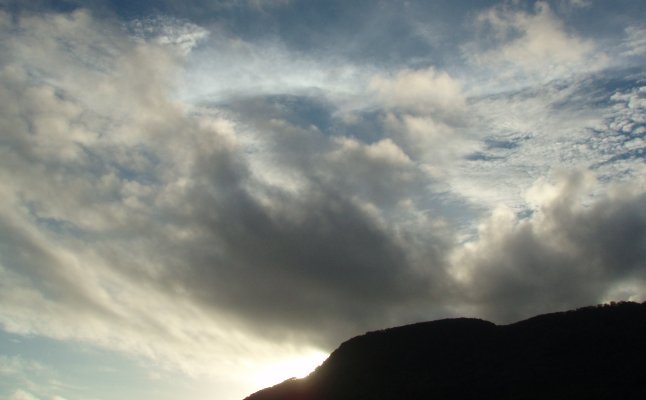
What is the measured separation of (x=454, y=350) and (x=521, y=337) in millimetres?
6941

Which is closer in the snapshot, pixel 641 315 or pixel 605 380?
pixel 605 380

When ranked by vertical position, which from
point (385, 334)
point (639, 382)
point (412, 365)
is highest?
point (385, 334)

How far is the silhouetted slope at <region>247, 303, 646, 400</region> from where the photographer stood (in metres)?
42.3

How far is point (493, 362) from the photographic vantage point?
5059 cm

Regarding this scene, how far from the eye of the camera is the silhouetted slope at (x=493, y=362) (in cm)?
4234

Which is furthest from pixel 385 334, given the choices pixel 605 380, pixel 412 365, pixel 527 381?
pixel 605 380

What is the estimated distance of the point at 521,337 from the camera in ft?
178

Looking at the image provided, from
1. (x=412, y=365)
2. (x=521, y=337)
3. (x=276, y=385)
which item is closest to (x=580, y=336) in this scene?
(x=521, y=337)

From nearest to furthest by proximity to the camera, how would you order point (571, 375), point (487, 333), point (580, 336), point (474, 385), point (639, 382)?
point (639, 382), point (571, 375), point (474, 385), point (580, 336), point (487, 333)

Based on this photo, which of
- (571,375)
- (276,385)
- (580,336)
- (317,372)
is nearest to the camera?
(571,375)

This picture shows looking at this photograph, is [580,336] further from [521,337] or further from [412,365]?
[412,365]

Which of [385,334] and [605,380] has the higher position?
[385,334]

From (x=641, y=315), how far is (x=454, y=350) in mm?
18249

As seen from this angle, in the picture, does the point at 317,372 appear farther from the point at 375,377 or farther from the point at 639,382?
the point at 639,382
